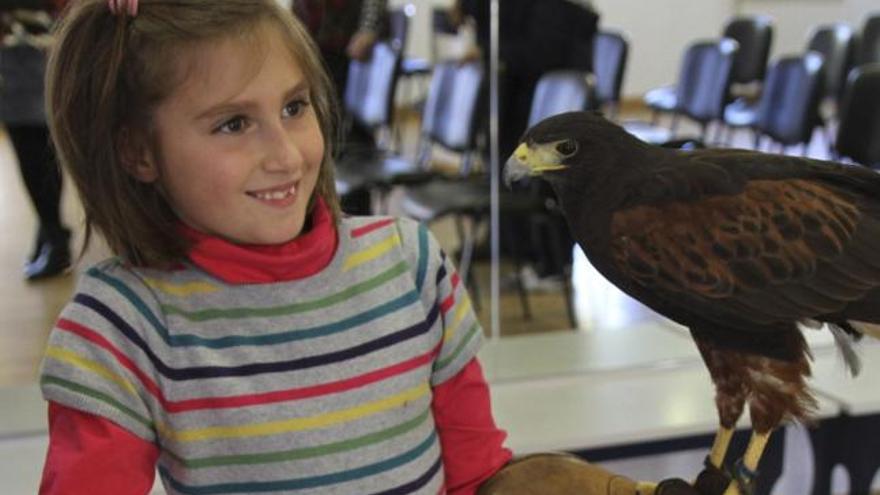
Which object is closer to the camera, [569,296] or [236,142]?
[236,142]

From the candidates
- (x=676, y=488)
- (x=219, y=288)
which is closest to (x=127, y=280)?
(x=219, y=288)

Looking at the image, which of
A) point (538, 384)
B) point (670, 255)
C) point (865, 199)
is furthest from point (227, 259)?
point (538, 384)

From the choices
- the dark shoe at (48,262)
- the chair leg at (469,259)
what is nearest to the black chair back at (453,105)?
the chair leg at (469,259)

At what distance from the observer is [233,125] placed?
0.79 m

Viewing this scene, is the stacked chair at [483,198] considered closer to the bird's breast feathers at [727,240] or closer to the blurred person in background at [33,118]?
the blurred person in background at [33,118]

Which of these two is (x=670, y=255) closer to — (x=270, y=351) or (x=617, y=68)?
(x=270, y=351)

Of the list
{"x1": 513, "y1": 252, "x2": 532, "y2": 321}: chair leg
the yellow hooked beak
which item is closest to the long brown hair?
the yellow hooked beak

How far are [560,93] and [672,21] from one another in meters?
0.37

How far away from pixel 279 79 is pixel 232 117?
5cm

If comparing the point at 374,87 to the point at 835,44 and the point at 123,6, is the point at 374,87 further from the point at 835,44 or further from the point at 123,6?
the point at 123,6

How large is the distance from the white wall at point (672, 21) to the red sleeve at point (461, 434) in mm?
1693

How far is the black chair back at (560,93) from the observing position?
255cm

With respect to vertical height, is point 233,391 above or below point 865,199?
below

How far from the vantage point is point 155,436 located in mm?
822
